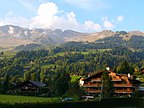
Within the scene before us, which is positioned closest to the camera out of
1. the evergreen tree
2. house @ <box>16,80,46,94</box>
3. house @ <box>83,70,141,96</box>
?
the evergreen tree

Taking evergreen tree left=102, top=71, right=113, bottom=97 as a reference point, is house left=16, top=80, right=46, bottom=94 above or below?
below

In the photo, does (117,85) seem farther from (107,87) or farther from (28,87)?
(28,87)

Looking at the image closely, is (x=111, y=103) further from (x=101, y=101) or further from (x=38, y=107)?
(x=38, y=107)

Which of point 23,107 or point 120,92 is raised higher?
point 23,107

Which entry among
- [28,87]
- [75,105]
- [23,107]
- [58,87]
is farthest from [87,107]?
[28,87]

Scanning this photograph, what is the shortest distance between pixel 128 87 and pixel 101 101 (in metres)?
51.7

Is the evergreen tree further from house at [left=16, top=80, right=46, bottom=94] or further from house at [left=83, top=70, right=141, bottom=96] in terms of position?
house at [left=16, top=80, right=46, bottom=94]

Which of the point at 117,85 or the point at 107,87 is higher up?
the point at 107,87

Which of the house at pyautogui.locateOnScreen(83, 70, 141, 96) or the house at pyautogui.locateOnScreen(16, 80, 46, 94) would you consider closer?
the house at pyautogui.locateOnScreen(83, 70, 141, 96)

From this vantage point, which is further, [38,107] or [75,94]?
[75,94]

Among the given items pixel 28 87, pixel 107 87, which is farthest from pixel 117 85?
pixel 28 87

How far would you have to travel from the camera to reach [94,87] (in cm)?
13025

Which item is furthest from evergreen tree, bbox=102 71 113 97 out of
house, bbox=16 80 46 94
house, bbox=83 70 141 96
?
house, bbox=16 80 46 94

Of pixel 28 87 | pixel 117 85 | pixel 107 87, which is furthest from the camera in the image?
pixel 28 87
